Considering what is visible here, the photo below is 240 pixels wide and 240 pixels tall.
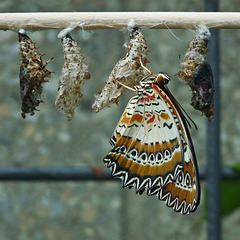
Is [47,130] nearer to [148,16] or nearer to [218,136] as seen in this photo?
[218,136]

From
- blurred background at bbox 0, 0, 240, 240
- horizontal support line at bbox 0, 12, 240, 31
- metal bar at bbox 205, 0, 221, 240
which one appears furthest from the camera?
blurred background at bbox 0, 0, 240, 240

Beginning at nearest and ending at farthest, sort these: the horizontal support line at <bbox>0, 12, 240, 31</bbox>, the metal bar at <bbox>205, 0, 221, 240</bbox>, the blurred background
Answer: the horizontal support line at <bbox>0, 12, 240, 31</bbox> < the metal bar at <bbox>205, 0, 221, 240</bbox> < the blurred background

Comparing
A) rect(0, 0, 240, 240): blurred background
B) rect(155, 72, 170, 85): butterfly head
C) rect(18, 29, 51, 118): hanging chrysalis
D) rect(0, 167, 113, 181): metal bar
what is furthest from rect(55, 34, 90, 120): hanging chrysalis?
rect(0, 0, 240, 240): blurred background

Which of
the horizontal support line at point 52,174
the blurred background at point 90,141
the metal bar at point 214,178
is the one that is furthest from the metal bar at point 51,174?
the blurred background at point 90,141

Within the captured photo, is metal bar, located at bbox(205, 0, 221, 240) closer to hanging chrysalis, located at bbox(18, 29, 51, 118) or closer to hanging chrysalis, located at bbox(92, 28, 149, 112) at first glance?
hanging chrysalis, located at bbox(92, 28, 149, 112)

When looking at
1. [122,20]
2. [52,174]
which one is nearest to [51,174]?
[52,174]

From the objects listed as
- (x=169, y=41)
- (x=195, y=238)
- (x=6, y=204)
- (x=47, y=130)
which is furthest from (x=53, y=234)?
(x=169, y=41)

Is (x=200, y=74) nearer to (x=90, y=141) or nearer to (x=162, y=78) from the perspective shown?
(x=162, y=78)
